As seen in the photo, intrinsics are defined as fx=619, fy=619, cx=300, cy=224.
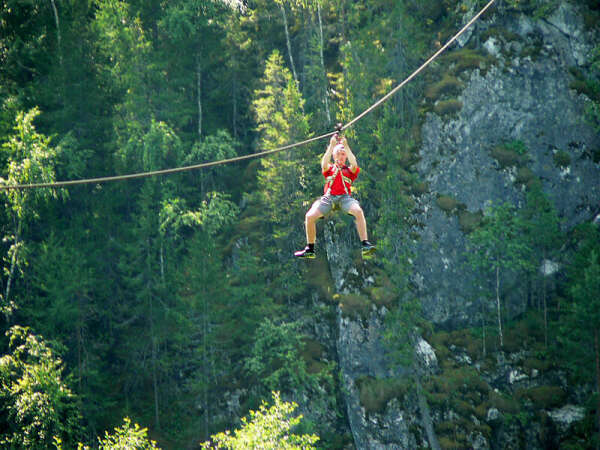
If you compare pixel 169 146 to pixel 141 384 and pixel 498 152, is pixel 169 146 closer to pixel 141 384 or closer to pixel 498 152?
pixel 141 384

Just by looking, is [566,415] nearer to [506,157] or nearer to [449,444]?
[449,444]

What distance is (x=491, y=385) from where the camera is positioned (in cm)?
2517

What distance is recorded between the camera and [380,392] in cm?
2592

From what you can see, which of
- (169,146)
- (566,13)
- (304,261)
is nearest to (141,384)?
(304,261)

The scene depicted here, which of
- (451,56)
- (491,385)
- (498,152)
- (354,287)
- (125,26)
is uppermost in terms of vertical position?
(125,26)

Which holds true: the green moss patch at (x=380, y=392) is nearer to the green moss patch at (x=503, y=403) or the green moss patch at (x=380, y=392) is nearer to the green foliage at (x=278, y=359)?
the green foliage at (x=278, y=359)

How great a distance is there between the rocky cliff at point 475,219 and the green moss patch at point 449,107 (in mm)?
48

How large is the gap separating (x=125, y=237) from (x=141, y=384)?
7.63m

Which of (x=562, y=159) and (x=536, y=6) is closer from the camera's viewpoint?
(x=562, y=159)

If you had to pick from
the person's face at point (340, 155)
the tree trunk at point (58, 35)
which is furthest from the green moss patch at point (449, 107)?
the person's face at point (340, 155)

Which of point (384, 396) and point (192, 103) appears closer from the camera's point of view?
point (384, 396)

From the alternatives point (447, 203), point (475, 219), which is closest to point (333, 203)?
point (447, 203)

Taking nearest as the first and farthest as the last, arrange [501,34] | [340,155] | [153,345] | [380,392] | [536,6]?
[340,155] < [380,392] < [153,345] < [501,34] < [536,6]

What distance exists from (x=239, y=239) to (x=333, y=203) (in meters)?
21.3
